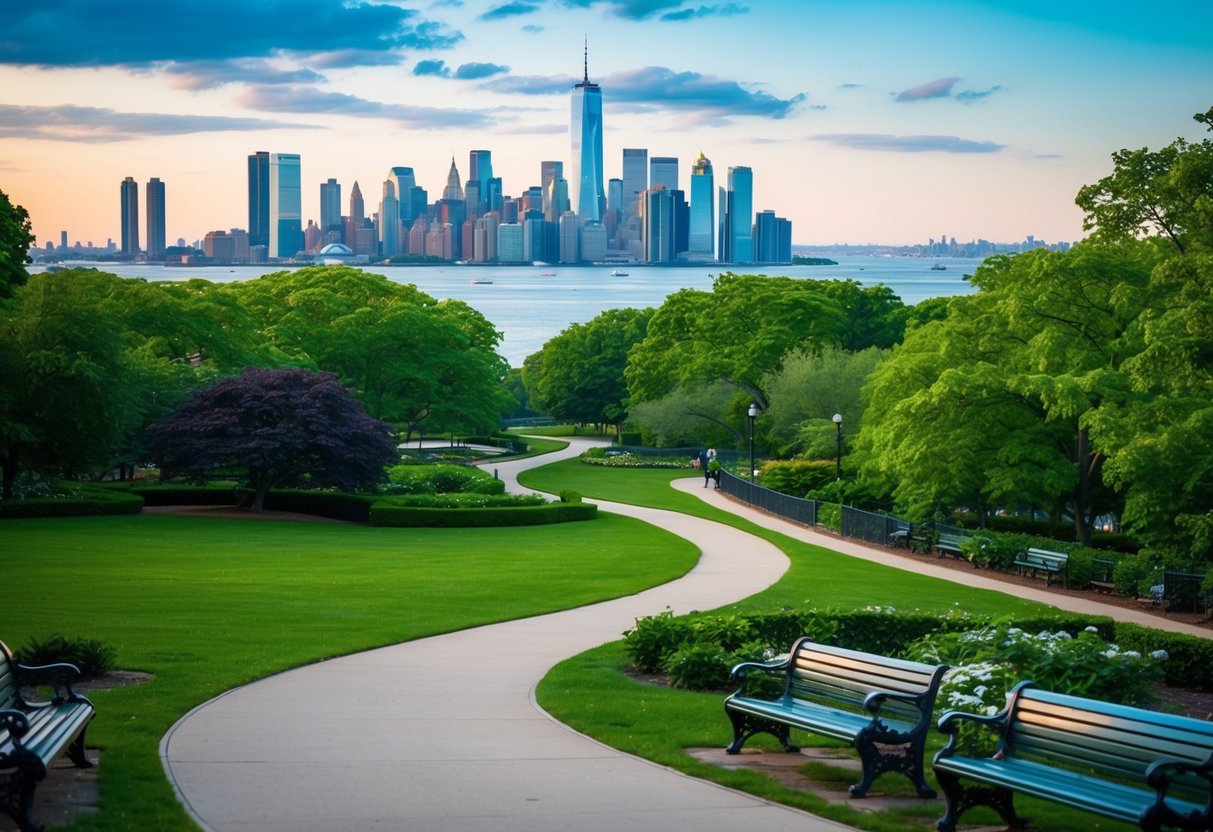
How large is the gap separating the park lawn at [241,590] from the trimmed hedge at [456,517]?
906 mm

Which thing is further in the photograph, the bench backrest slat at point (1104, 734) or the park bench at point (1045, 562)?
the park bench at point (1045, 562)

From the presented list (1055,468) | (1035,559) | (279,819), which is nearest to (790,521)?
(1055,468)

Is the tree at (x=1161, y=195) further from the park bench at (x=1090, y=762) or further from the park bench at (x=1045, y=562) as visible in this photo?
the park bench at (x=1090, y=762)

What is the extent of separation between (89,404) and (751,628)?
3061cm

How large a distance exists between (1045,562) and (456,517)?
16852 mm

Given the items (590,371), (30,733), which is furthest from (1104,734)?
(590,371)

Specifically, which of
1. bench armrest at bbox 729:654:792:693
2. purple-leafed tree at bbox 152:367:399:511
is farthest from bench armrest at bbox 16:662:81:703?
purple-leafed tree at bbox 152:367:399:511

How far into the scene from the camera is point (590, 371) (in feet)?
299

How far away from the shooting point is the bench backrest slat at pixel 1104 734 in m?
8.01

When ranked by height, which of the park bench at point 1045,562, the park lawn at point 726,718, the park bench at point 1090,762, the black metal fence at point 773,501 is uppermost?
the park bench at point 1090,762

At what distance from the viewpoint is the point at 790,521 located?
138 feet

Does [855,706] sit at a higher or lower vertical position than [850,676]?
lower

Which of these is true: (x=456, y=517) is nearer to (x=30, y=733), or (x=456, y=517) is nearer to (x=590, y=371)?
(x=30, y=733)

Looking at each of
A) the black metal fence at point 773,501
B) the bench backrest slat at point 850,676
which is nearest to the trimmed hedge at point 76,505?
the black metal fence at point 773,501
